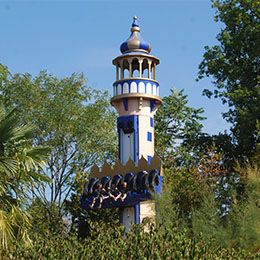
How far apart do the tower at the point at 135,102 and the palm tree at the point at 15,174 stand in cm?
616

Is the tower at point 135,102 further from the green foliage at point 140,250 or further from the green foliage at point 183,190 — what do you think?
the green foliage at point 140,250

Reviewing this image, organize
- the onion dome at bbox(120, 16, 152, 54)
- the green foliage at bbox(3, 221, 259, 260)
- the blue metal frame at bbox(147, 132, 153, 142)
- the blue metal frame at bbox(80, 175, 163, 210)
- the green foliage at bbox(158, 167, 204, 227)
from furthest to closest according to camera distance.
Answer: the onion dome at bbox(120, 16, 152, 54) < the blue metal frame at bbox(147, 132, 153, 142) < the green foliage at bbox(158, 167, 204, 227) < the blue metal frame at bbox(80, 175, 163, 210) < the green foliage at bbox(3, 221, 259, 260)

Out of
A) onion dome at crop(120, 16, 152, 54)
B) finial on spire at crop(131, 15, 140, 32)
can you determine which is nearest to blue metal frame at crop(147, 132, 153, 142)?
onion dome at crop(120, 16, 152, 54)

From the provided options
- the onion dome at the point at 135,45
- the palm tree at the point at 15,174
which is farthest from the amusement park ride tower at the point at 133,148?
the palm tree at the point at 15,174

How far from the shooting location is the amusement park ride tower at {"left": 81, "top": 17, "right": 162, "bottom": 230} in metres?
20.1

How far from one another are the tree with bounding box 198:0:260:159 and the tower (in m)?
5.74

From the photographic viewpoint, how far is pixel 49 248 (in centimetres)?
891

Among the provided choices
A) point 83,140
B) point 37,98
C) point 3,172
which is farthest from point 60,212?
point 3,172

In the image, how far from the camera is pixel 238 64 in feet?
92.5

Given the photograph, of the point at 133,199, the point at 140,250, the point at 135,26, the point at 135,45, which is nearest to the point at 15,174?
the point at 133,199

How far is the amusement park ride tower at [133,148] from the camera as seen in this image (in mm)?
20094

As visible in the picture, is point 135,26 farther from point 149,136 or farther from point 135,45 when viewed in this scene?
point 149,136

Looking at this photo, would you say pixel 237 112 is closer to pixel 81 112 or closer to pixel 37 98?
pixel 81 112

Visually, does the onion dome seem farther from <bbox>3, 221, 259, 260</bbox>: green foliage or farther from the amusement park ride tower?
<bbox>3, 221, 259, 260</bbox>: green foliage
